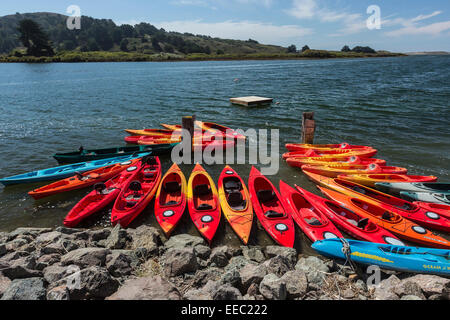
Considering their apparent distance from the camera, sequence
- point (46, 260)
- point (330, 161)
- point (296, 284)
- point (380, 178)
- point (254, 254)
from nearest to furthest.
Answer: point (296, 284), point (46, 260), point (254, 254), point (380, 178), point (330, 161)

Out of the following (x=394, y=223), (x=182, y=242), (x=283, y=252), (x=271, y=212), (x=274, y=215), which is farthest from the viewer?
(x=271, y=212)

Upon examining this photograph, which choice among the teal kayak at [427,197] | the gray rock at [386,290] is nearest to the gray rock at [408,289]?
the gray rock at [386,290]

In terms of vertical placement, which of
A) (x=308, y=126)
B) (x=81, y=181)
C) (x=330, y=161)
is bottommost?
(x=81, y=181)

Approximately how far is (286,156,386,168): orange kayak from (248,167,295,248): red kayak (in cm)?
383

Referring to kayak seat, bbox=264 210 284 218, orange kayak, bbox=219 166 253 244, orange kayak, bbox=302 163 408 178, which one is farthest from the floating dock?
kayak seat, bbox=264 210 284 218

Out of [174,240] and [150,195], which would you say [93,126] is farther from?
[174,240]

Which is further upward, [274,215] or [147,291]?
[147,291]

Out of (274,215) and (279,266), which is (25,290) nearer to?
(279,266)

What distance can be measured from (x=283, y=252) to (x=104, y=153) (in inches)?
514

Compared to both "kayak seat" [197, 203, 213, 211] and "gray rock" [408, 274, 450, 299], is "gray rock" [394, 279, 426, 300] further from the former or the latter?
"kayak seat" [197, 203, 213, 211]

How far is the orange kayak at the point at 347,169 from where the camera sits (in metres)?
13.3

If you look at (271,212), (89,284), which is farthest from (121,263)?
(271,212)

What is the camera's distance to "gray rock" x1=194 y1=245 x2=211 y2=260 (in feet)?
25.0

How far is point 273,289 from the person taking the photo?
5492 mm
